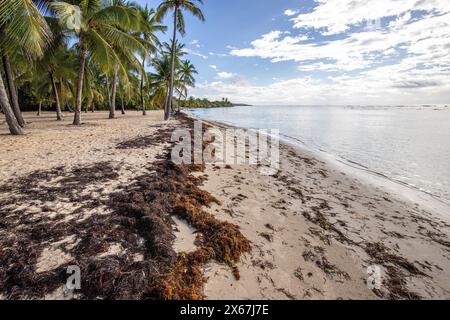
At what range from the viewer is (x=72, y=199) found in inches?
160

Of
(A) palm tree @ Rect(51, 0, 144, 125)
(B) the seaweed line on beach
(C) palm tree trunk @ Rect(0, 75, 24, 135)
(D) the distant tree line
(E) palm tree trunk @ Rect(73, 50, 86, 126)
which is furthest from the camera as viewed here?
(D) the distant tree line

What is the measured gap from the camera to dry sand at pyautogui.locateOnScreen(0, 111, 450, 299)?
8.96ft

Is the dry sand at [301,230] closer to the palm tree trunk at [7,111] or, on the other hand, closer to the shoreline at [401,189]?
the shoreline at [401,189]

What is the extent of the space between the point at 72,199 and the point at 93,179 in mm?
997

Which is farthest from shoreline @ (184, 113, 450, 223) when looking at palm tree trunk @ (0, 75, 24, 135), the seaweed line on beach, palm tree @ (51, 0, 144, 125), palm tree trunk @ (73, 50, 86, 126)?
palm tree trunk @ (73, 50, 86, 126)

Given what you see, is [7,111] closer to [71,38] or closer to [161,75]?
[71,38]

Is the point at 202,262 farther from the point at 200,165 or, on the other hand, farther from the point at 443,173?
the point at 443,173

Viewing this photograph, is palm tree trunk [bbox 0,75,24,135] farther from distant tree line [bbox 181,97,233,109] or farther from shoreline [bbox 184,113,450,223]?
distant tree line [bbox 181,97,233,109]

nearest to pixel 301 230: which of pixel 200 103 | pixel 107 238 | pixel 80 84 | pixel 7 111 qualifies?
pixel 107 238

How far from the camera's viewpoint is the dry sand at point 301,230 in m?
2.73

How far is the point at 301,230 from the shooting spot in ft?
13.1

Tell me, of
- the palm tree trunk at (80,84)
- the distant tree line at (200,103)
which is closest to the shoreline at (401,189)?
the palm tree trunk at (80,84)

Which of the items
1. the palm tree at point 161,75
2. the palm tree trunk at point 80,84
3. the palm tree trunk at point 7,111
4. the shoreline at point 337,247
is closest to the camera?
the shoreline at point 337,247

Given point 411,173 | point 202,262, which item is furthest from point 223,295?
point 411,173
